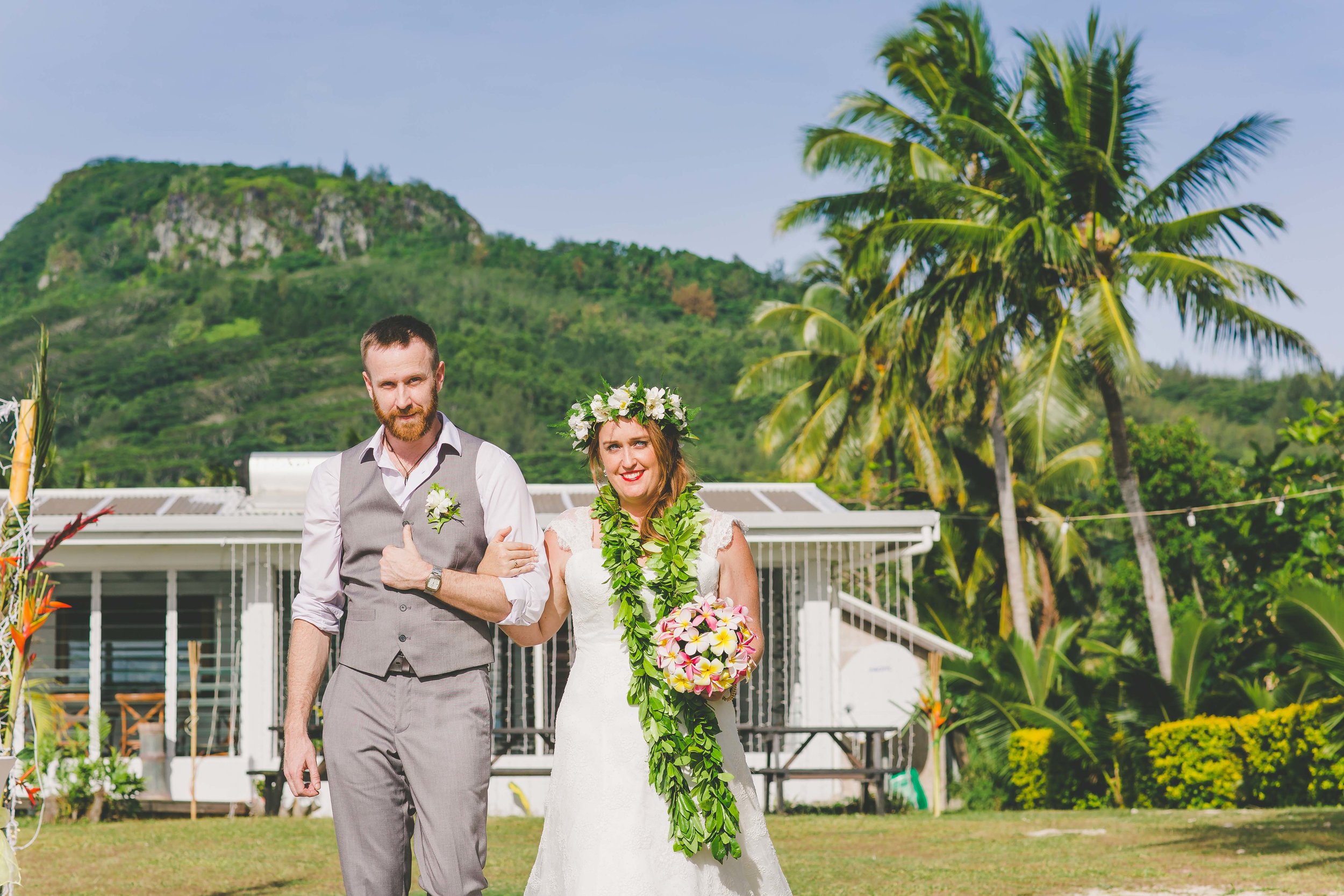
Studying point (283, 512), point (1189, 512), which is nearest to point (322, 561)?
point (283, 512)

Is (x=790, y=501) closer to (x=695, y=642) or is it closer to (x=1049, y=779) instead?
(x=1049, y=779)

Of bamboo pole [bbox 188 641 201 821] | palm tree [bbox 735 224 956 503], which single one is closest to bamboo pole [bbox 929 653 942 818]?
bamboo pole [bbox 188 641 201 821]

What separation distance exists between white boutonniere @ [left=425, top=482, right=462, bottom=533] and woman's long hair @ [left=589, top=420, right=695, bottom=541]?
3.01 feet

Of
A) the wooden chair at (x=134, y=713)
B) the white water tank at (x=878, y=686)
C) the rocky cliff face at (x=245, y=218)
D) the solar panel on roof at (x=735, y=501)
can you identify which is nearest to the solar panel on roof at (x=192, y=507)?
the wooden chair at (x=134, y=713)

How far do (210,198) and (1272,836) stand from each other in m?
97.5

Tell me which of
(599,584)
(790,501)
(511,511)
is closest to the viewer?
(511,511)

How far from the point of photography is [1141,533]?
16469 mm

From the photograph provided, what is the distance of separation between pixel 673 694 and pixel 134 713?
1053 centimetres

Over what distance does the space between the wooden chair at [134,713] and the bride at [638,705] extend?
999 centimetres

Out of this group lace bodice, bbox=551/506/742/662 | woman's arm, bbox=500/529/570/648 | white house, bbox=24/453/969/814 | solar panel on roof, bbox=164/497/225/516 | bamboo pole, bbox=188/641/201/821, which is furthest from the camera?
solar panel on roof, bbox=164/497/225/516

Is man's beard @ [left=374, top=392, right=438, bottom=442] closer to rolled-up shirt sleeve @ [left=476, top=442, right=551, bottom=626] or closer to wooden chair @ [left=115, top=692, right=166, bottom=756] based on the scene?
rolled-up shirt sleeve @ [left=476, top=442, right=551, bottom=626]

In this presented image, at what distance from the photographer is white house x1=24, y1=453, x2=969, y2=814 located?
13.2 m

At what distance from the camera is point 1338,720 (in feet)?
41.1

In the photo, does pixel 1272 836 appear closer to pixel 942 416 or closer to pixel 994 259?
pixel 994 259
